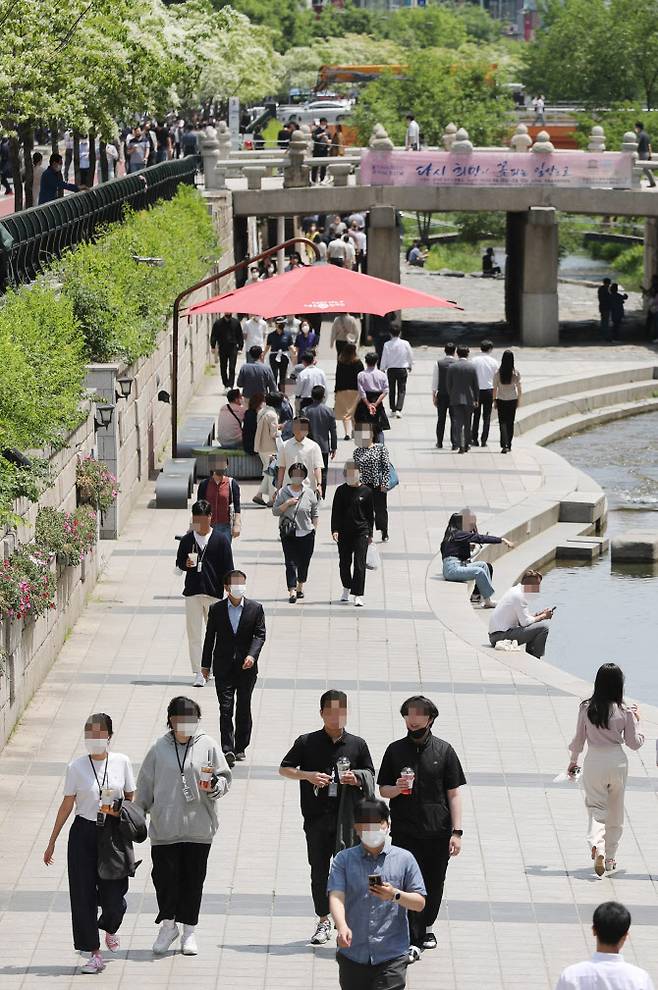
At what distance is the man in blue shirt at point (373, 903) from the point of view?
826cm

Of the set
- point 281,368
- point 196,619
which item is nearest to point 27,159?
point 281,368

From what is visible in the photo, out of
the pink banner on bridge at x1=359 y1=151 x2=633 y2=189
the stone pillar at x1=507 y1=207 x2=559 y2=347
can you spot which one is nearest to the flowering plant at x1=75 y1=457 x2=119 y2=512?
the stone pillar at x1=507 y1=207 x2=559 y2=347

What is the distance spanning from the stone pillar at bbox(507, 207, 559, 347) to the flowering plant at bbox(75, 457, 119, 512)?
25.1 m

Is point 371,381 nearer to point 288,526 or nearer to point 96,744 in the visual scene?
point 288,526

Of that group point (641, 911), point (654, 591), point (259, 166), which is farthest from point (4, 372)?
point (259, 166)

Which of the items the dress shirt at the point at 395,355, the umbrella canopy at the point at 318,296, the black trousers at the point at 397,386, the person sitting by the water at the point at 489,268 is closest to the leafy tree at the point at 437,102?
the person sitting by the water at the point at 489,268

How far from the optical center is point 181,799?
997cm

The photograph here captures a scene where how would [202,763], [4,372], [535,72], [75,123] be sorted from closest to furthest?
[202,763], [4,372], [75,123], [535,72]

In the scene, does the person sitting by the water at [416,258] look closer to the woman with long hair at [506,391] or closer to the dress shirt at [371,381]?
the woman with long hair at [506,391]

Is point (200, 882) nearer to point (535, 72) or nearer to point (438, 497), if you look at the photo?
point (438, 497)

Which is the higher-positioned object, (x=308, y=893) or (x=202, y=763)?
(x=202, y=763)

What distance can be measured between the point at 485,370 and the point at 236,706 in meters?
13.7

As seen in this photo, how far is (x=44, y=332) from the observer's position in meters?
17.5

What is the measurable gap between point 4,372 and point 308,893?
5.56 meters
